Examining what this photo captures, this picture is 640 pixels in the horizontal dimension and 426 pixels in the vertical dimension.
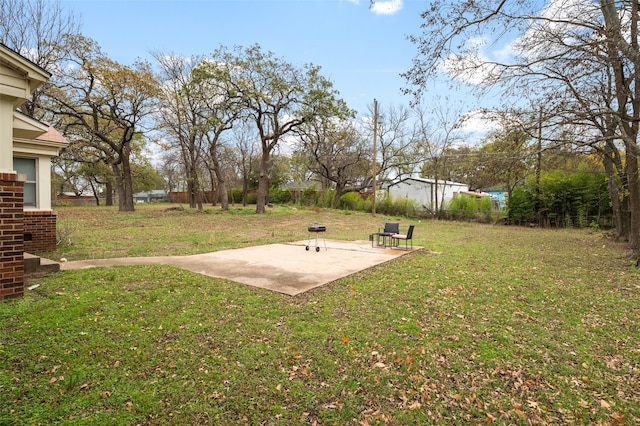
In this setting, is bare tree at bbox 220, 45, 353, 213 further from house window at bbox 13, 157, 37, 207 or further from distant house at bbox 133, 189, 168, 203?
distant house at bbox 133, 189, 168, 203

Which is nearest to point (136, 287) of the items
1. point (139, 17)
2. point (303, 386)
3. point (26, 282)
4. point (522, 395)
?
point (26, 282)

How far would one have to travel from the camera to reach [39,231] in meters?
7.55

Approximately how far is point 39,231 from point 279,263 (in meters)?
5.85

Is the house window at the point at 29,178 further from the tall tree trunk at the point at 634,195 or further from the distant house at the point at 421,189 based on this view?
the distant house at the point at 421,189

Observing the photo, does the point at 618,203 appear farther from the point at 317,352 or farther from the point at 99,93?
the point at 99,93

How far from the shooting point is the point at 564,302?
15.1 ft

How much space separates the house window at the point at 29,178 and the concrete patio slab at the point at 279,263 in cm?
284

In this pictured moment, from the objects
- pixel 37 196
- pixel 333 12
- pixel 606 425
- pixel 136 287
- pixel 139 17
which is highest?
pixel 139 17

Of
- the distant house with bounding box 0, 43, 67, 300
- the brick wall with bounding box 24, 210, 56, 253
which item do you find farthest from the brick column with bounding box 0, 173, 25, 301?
the brick wall with bounding box 24, 210, 56, 253

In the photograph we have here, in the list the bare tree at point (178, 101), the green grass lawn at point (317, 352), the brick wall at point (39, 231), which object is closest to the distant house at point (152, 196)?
the bare tree at point (178, 101)

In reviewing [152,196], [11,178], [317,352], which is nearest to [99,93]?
[11,178]

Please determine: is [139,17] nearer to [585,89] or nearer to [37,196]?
[37,196]

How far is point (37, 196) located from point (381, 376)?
900 centimetres

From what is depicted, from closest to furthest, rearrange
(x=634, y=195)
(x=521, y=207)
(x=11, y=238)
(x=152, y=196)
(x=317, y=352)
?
1. (x=317, y=352)
2. (x=11, y=238)
3. (x=634, y=195)
4. (x=521, y=207)
5. (x=152, y=196)
